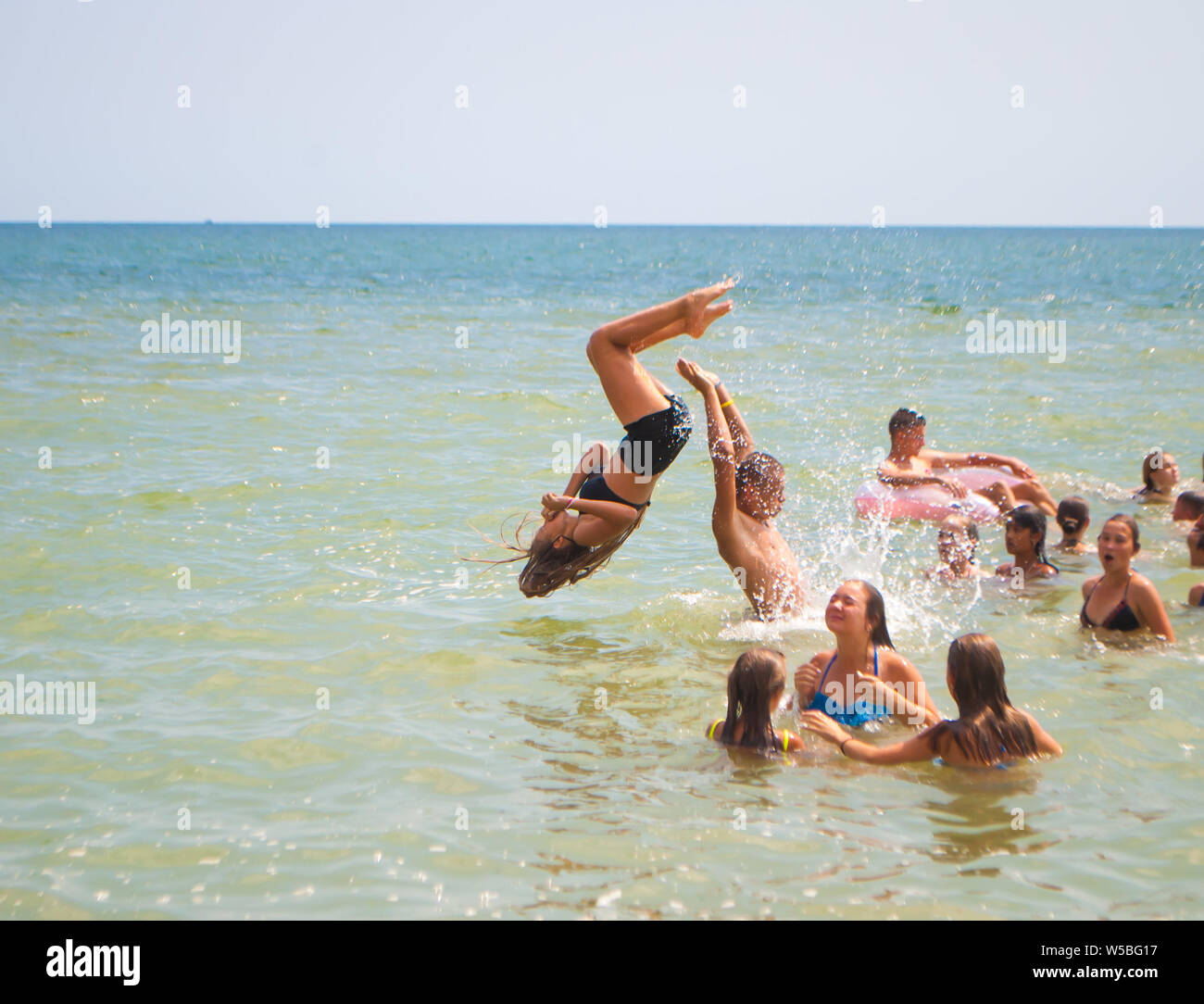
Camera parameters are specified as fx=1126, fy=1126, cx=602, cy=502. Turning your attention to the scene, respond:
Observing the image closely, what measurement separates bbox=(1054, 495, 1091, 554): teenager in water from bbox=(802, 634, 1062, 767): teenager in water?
469cm

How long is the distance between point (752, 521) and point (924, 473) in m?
4.08

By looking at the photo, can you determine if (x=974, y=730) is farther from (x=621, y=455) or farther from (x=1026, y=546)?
(x=1026, y=546)

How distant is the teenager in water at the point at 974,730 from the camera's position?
17.0ft

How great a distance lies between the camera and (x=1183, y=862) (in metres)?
4.59

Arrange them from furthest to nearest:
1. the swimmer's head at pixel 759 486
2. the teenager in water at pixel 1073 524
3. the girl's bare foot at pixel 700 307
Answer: the teenager in water at pixel 1073 524 → the swimmer's head at pixel 759 486 → the girl's bare foot at pixel 700 307

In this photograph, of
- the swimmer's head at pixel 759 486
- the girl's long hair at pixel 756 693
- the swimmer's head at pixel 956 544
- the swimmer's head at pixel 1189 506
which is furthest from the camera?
the swimmer's head at pixel 1189 506

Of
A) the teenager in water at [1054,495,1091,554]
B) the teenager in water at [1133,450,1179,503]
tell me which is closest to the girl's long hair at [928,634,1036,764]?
the teenager in water at [1054,495,1091,554]

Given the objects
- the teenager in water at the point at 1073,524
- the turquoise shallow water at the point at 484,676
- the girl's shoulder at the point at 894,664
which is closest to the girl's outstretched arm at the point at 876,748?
the turquoise shallow water at the point at 484,676

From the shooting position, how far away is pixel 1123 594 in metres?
7.31

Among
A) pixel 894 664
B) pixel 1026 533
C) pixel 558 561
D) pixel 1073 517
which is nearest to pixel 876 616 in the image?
pixel 894 664

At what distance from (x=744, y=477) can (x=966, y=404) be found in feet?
37.0

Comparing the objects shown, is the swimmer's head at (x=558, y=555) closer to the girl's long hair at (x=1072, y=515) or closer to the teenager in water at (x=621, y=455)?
the teenager in water at (x=621, y=455)

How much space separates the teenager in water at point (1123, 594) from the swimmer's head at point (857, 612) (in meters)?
2.16
